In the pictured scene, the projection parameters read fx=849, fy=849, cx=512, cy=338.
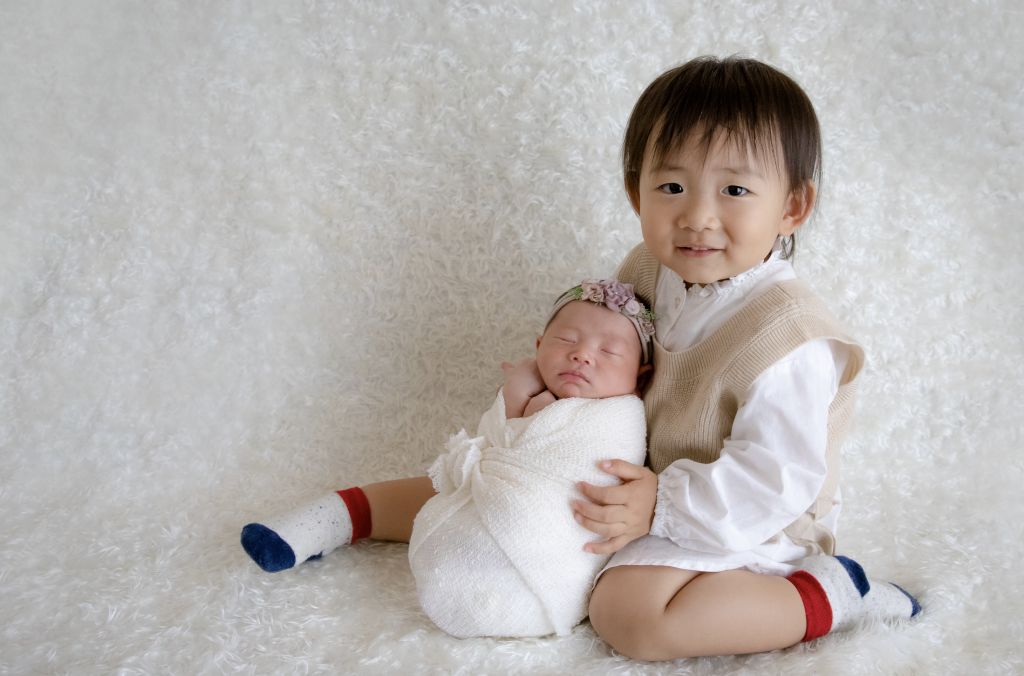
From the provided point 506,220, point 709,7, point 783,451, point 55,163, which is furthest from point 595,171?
point 55,163

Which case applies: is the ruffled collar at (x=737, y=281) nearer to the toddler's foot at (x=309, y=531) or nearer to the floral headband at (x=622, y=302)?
the floral headband at (x=622, y=302)

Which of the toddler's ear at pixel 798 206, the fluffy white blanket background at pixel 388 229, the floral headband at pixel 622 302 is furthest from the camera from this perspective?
the fluffy white blanket background at pixel 388 229

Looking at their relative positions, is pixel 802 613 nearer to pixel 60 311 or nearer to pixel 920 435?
pixel 920 435

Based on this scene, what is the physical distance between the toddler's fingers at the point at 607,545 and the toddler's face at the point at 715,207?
368 millimetres

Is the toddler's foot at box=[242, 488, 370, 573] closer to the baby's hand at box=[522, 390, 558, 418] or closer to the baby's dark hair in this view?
the baby's hand at box=[522, 390, 558, 418]

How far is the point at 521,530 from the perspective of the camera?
3.57 ft

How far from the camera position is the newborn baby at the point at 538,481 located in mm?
1089

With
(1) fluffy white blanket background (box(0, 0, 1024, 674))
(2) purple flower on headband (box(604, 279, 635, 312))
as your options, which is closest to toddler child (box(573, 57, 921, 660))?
(2) purple flower on headband (box(604, 279, 635, 312))

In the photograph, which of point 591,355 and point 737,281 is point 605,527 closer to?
point 591,355

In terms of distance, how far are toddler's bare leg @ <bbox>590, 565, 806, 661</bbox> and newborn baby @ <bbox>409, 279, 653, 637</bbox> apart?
61mm

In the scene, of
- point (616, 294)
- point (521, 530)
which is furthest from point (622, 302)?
point (521, 530)

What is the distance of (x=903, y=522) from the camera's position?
4.60 ft

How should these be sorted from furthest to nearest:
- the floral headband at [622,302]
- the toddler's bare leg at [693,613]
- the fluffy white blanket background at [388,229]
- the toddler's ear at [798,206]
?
1. the fluffy white blanket background at [388,229]
2. the floral headband at [622,302]
3. the toddler's ear at [798,206]
4. the toddler's bare leg at [693,613]

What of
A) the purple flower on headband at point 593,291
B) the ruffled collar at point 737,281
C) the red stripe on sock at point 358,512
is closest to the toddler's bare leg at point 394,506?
the red stripe on sock at point 358,512
